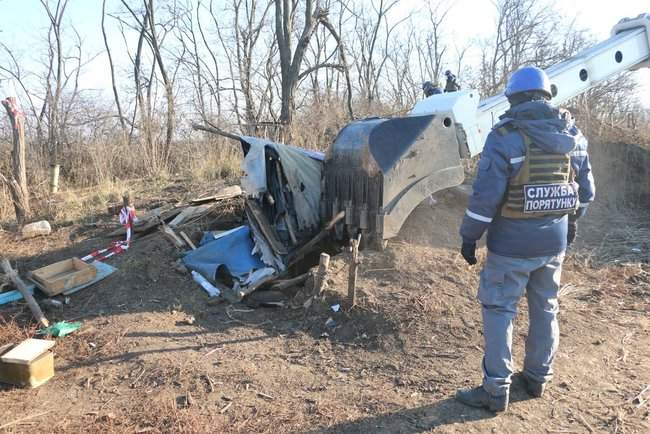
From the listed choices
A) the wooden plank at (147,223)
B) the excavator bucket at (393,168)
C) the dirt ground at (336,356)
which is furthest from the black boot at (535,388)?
the wooden plank at (147,223)

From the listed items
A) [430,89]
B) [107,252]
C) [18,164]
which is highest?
[430,89]

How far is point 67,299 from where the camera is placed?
16.5 feet

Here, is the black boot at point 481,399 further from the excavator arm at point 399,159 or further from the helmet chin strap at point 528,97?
the excavator arm at point 399,159

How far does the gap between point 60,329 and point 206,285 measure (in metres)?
1.49

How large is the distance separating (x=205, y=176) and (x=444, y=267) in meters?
6.12

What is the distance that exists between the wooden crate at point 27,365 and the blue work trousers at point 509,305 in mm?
3180

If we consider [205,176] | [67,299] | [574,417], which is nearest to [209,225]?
[67,299]

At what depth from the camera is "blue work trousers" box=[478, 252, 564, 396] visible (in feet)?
9.19

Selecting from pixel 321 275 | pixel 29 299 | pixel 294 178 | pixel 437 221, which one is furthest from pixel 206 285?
pixel 437 221

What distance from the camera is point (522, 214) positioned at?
Answer: 8.93ft

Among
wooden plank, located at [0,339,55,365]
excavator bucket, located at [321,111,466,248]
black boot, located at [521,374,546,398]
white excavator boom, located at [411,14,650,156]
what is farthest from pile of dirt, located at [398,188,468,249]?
wooden plank, located at [0,339,55,365]

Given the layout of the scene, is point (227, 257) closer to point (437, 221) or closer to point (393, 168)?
point (393, 168)

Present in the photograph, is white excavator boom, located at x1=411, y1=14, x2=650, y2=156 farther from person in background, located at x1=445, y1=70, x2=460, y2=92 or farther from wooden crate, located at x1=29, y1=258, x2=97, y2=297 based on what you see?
wooden crate, located at x1=29, y1=258, x2=97, y2=297

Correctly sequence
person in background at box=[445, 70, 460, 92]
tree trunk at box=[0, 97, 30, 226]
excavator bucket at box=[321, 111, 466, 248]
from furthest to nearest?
tree trunk at box=[0, 97, 30, 226] → person in background at box=[445, 70, 460, 92] → excavator bucket at box=[321, 111, 466, 248]
